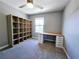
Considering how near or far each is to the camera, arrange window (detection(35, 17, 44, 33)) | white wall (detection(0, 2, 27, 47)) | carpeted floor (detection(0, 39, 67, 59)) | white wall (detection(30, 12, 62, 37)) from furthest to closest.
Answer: window (detection(35, 17, 44, 33)), white wall (detection(30, 12, 62, 37)), white wall (detection(0, 2, 27, 47)), carpeted floor (detection(0, 39, 67, 59))

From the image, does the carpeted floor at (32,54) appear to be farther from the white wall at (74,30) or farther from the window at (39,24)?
the window at (39,24)

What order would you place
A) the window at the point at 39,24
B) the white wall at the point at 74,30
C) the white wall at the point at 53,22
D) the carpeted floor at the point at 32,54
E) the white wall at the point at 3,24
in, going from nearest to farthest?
the white wall at the point at 74,30
the carpeted floor at the point at 32,54
the white wall at the point at 3,24
the white wall at the point at 53,22
the window at the point at 39,24

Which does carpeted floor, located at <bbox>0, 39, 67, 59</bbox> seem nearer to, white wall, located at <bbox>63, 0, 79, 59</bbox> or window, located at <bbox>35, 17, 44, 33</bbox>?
white wall, located at <bbox>63, 0, 79, 59</bbox>

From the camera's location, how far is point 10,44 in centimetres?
354

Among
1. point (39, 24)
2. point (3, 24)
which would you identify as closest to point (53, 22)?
point (39, 24)

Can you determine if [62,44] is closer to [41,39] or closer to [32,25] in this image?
[41,39]

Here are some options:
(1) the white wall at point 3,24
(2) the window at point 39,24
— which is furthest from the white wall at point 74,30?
(1) the white wall at point 3,24

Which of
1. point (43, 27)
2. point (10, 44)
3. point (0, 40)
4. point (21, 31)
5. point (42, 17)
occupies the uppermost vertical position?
point (42, 17)

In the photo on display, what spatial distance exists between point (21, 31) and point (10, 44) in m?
1.30

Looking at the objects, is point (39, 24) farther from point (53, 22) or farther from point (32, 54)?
point (32, 54)

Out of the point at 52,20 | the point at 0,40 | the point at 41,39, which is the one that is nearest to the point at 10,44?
the point at 0,40

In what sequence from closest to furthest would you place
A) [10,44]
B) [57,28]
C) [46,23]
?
[10,44] → [57,28] → [46,23]

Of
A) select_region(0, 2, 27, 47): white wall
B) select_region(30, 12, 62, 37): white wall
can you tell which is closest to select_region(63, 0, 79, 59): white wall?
select_region(30, 12, 62, 37): white wall

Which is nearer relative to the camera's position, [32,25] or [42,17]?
[42,17]
